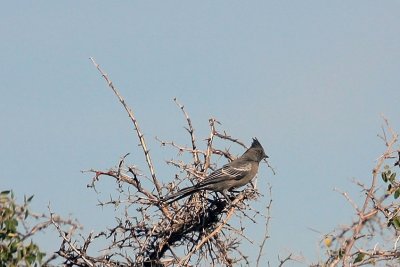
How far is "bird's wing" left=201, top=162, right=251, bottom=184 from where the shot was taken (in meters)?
9.87

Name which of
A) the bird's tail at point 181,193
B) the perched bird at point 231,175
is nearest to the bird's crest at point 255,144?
the perched bird at point 231,175

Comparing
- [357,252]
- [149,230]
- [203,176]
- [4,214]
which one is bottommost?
[357,252]

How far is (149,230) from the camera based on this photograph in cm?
903

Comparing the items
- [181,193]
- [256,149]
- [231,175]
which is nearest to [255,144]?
[256,149]

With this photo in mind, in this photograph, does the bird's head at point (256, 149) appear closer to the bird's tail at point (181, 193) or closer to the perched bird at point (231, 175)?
the perched bird at point (231, 175)

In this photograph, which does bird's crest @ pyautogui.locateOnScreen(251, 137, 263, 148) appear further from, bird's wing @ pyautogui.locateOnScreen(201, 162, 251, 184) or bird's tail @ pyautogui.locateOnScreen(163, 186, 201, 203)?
bird's tail @ pyautogui.locateOnScreen(163, 186, 201, 203)

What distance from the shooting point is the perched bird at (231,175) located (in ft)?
31.7

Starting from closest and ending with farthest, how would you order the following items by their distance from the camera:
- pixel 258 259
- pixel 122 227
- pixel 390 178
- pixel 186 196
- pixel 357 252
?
1. pixel 357 252
2. pixel 390 178
3. pixel 258 259
4. pixel 122 227
5. pixel 186 196

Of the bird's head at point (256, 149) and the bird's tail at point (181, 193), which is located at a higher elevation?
the bird's head at point (256, 149)

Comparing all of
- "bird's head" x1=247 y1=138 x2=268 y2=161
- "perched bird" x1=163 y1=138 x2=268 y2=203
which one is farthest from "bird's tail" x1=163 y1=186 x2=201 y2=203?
"bird's head" x1=247 y1=138 x2=268 y2=161

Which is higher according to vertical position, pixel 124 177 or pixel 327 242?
pixel 124 177

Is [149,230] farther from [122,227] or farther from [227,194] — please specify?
[227,194]

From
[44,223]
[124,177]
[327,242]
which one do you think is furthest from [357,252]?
[124,177]

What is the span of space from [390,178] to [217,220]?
2.61 m
